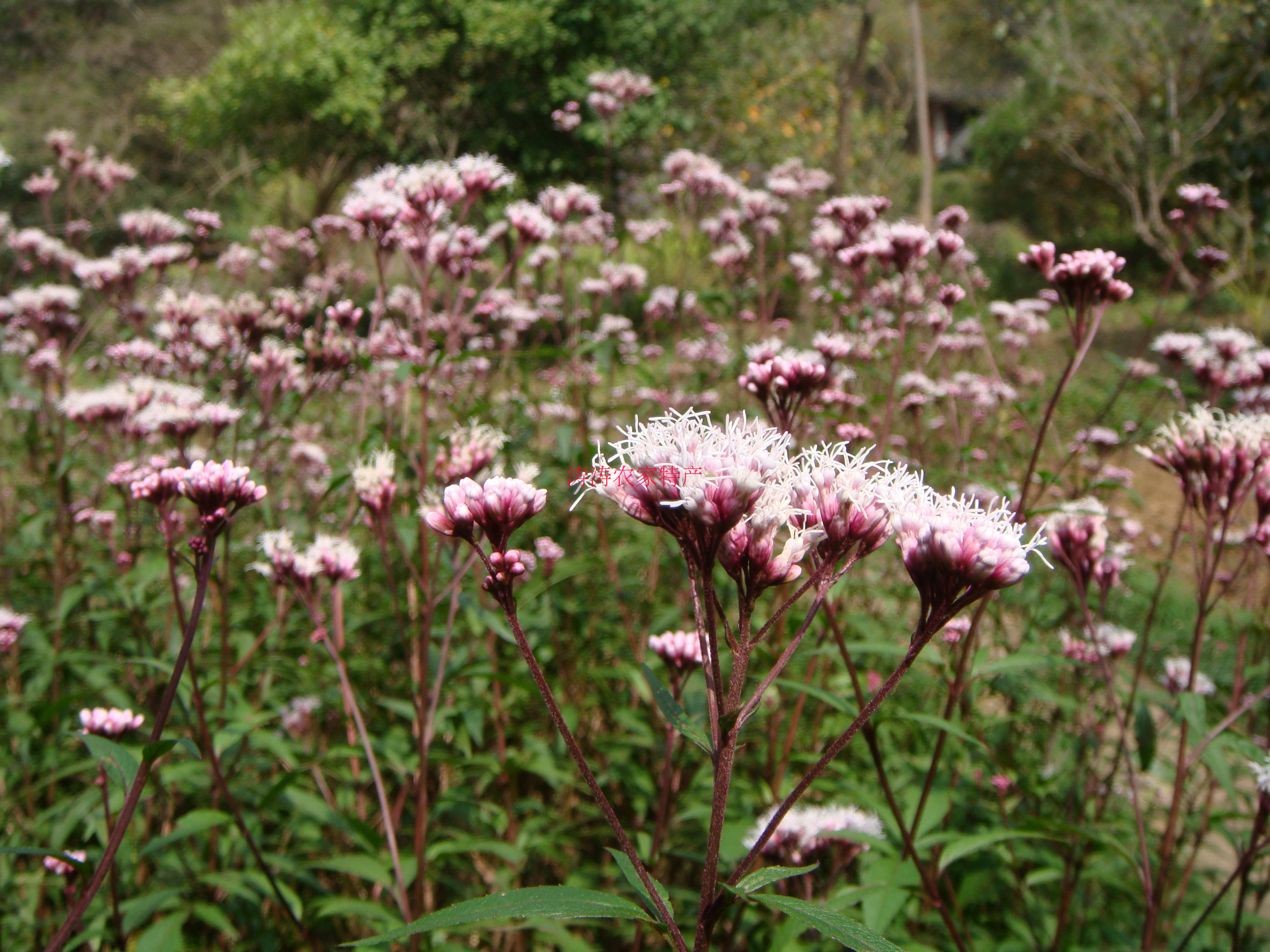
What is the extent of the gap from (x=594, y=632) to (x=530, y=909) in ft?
9.50

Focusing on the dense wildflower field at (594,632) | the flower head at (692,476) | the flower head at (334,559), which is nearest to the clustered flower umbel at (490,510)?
the dense wildflower field at (594,632)

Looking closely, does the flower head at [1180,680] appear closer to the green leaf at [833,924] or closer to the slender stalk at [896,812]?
the slender stalk at [896,812]

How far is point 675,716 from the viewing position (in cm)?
114

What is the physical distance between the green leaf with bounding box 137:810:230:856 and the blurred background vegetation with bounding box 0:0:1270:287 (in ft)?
34.1

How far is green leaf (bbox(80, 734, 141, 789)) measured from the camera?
1.43m

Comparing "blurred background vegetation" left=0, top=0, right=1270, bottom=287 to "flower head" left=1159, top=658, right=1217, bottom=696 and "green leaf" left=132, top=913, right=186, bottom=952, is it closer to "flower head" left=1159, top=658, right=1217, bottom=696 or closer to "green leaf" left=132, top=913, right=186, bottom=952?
"flower head" left=1159, top=658, right=1217, bottom=696

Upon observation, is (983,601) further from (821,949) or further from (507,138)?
(507,138)

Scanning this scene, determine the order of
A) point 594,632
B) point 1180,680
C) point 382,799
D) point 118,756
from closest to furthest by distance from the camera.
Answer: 1. point 118,756
2. point 382,799
3. point 1180,680
4. point 594,632

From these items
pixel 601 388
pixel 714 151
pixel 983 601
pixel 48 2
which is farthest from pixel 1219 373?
pixel 48 2

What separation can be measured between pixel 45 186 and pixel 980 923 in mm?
5979

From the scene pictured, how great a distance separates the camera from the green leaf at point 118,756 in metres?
1.43

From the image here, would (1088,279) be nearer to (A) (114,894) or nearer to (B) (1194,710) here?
(B) (1194,710)

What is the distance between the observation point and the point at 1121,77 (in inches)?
703

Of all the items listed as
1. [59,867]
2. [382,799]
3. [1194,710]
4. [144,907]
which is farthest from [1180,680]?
[59,867]
